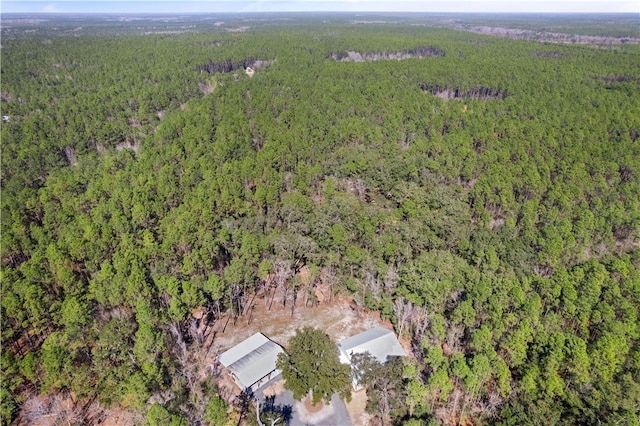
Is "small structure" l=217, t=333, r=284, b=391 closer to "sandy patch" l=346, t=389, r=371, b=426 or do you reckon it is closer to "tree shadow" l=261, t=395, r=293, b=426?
"tree shadow" l=261, t=395, r=293, b=426

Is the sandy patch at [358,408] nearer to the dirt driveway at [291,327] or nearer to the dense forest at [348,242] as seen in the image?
the dirt driveway at [291,327]

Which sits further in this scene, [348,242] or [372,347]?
[348,242]

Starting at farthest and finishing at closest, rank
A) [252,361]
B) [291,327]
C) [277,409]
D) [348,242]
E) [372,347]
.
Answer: [348,242], [291,327], [372,347], [252,361], [277,409]

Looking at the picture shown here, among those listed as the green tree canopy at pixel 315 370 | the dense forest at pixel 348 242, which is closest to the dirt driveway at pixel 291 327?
the dense forest at pixel 348 242

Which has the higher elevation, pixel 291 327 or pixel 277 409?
pixel 291 327

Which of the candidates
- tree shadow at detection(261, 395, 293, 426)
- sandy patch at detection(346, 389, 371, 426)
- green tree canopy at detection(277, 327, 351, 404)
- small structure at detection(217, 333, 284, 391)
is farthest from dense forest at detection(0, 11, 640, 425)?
tree shadow at detection(261, 395, 293, 426)

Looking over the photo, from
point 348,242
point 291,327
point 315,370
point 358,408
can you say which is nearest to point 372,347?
point 358,408

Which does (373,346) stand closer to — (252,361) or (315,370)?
(315,370)
